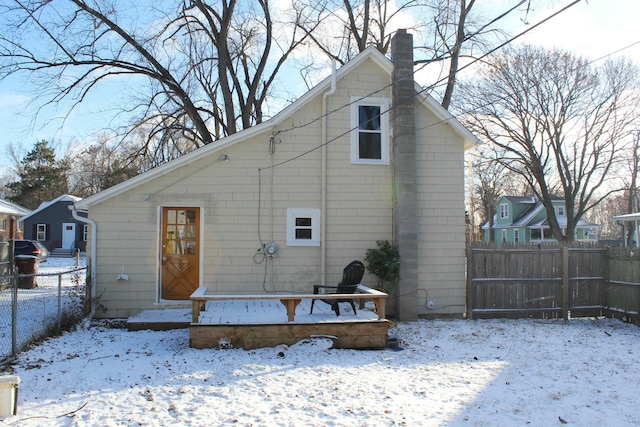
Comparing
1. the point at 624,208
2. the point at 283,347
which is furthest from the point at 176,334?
the point at 624,208

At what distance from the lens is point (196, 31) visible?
19.6m

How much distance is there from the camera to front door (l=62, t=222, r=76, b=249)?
128 feet

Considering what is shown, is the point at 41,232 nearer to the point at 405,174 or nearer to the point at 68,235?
the point at 68,235

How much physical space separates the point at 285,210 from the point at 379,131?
8.53ft

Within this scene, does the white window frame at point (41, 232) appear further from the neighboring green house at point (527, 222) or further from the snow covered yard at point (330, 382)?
the neighboring green house at point (527, 222)

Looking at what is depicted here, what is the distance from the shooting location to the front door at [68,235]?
39156 millimetres

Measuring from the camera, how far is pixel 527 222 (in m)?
41.2

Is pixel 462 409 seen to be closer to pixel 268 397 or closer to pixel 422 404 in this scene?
pixel 422 404

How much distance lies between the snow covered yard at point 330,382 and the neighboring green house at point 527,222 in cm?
3395

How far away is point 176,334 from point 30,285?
10068 millimetres

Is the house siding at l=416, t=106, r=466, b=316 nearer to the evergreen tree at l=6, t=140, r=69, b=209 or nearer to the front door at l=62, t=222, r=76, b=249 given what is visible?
the front door at l=62, t=222, r=76, b=249

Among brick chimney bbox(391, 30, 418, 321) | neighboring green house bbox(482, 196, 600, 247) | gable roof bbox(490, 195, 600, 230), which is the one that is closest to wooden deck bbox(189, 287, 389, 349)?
brick chimney bbox(391, 30, 418, 321)

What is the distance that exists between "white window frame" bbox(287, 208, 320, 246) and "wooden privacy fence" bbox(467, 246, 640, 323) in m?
3.16

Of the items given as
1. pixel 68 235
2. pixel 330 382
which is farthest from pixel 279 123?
pixel 68 235
